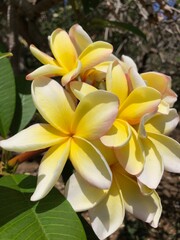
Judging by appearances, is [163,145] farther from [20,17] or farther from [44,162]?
[20,17]

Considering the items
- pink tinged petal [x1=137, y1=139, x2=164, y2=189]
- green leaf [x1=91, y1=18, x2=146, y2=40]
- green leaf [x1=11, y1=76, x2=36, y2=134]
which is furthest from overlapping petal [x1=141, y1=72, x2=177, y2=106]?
green leaf [x1=91, y1=18, x2=146, y2=40]

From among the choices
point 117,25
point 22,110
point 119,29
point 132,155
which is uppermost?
point 132,155

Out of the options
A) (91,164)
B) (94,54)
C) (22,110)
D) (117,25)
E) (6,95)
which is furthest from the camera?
(117,25)

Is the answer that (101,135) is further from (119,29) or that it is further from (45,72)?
(119,29)

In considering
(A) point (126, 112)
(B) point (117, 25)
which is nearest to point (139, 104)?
(A) point (126, 112)

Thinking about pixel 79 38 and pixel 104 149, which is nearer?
pixel 104 149

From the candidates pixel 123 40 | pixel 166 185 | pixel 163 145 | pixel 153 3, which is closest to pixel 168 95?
pixel 163 145

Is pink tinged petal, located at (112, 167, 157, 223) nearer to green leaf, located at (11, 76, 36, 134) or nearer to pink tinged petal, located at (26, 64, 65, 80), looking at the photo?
pink tinged petal, located at (26, 64, 65, 80)
